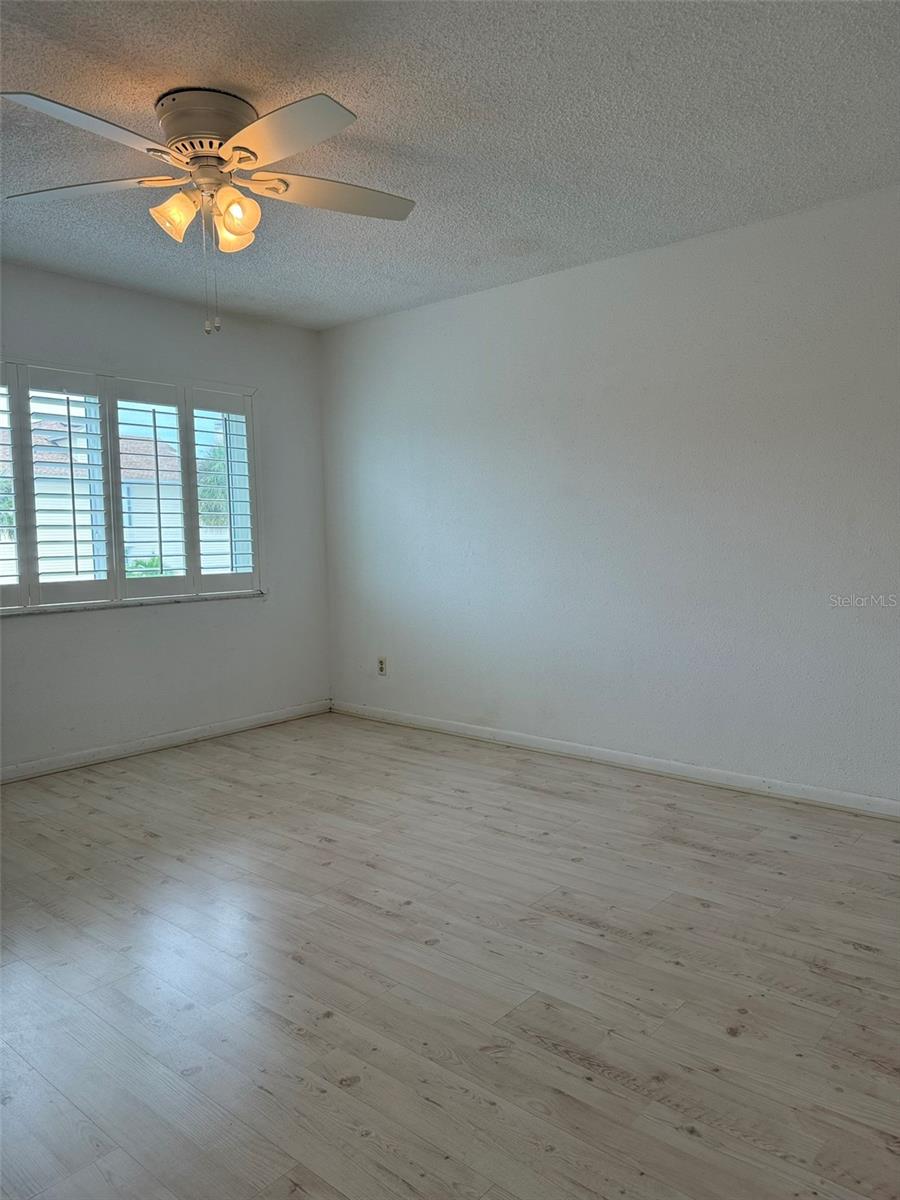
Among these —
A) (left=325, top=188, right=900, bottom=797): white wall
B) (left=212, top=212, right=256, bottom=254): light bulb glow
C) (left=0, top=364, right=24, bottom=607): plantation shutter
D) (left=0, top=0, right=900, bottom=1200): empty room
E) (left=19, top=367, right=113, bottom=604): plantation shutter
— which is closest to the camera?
(left=0, top=0, right=900, bottom=1200): empty room

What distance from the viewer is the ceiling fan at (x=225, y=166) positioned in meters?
2.14

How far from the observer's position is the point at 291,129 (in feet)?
6.64

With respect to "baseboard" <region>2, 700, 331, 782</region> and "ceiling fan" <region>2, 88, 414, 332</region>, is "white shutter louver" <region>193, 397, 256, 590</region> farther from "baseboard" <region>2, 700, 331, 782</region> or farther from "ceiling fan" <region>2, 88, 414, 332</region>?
"ceiling fan" <region>2, 88, 414, 332</region>

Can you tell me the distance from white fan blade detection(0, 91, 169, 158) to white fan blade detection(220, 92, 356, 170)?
0.21 metres

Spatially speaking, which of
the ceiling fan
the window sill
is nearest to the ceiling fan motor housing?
the ceiling fan

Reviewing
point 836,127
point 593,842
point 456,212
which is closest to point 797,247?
point 836,127

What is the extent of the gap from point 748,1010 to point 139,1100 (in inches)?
55.6

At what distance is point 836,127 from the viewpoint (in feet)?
8.44

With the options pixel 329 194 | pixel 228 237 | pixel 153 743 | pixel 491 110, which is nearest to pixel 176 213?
pixel 228 237

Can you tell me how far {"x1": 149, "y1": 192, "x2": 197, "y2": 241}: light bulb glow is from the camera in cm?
245

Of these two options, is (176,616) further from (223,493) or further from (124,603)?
(223,493)

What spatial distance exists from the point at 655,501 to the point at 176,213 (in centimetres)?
236

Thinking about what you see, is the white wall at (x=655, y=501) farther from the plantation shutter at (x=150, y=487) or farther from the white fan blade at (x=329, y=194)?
the white fan blade at (x=329, y=194)

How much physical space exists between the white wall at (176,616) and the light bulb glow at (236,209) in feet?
6.56
